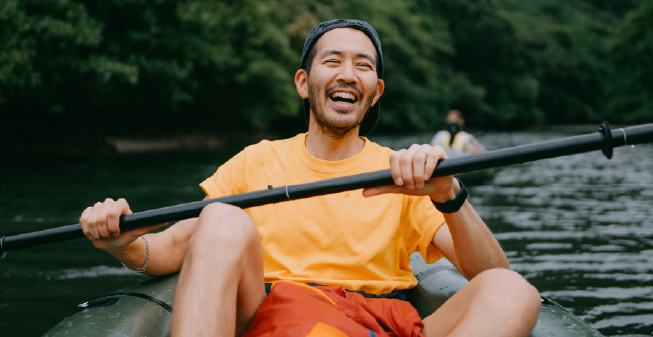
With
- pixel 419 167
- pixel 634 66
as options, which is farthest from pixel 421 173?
pixel 634 66

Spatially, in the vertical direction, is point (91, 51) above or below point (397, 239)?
above

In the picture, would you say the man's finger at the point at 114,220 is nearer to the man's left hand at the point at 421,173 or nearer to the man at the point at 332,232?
the man at the point at 332,232

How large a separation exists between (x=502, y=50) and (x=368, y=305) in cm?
4132

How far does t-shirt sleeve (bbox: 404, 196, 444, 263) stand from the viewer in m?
1.96

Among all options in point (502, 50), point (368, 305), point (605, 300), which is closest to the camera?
point (368, 305)

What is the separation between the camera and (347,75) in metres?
2.11

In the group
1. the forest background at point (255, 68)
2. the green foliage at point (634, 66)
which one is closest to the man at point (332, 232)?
the forest background at point (255, 68)

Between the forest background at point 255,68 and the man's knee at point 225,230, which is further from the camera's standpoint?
the forest background at point 255,68

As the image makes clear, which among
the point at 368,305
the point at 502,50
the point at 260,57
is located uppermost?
the point at 502,50

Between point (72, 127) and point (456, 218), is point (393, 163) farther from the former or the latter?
point (72, 127)

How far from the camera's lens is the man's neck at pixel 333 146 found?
2.15 meters

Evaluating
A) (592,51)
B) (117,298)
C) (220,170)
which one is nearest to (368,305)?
(220,170)

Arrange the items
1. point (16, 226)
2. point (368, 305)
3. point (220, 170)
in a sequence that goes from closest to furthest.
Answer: point (368, 305)
point (220, 170)
point (16, 226)

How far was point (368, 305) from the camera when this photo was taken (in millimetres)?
1767
